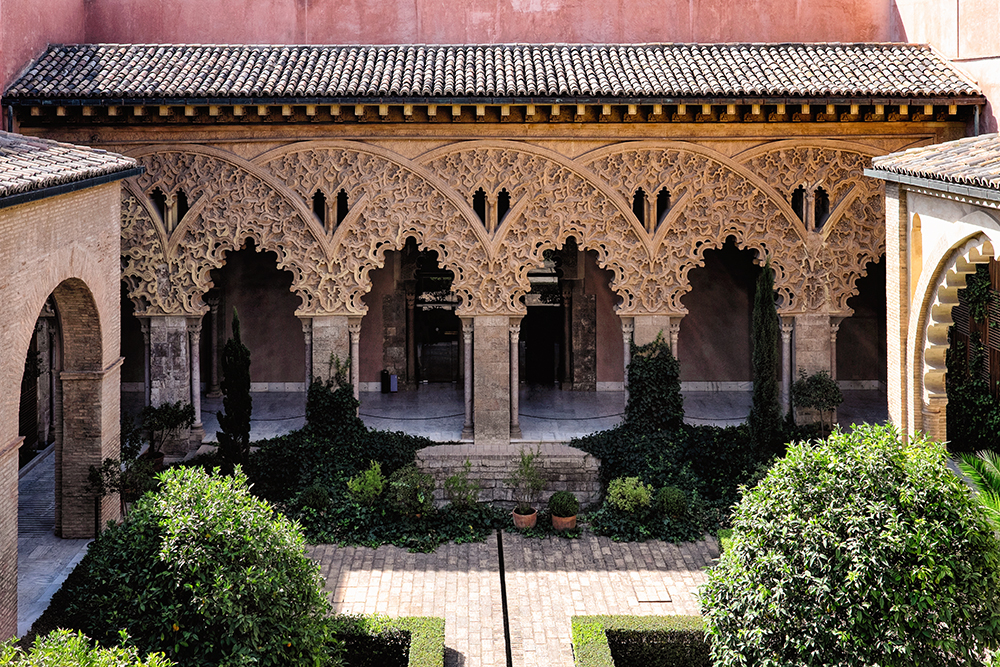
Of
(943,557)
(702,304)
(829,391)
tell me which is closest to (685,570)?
(829,391)

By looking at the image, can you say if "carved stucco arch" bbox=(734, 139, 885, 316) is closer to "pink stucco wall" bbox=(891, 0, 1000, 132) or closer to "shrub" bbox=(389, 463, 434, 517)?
"pink stucco wall" bbox=(891, 0, 1000, 132)

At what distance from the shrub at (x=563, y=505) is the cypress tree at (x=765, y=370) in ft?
10.7

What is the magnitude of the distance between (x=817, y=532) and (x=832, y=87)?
9991 mm

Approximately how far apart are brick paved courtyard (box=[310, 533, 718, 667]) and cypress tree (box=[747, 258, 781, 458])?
Answer: 2.32 metres

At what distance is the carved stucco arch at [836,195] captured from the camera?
18.7m

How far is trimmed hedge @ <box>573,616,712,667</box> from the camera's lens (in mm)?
12711

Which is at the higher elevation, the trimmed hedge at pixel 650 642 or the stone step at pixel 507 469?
the stone step at pixel 507 469

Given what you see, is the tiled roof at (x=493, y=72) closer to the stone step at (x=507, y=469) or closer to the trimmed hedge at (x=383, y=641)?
the stone step at (x=507, y=469)

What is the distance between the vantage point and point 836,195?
18844mm

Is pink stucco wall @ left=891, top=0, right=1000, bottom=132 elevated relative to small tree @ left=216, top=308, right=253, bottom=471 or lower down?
elevated

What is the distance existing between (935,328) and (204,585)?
986cm

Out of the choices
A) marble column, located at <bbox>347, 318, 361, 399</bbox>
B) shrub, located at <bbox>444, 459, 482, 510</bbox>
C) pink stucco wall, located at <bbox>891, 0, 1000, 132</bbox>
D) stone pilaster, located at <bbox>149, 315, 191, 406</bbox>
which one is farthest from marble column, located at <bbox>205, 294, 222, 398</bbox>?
pink stucco wall, located at <bbox>891, 0, 1000, 132</bbox>

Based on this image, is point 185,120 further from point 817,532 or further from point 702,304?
point 817,532

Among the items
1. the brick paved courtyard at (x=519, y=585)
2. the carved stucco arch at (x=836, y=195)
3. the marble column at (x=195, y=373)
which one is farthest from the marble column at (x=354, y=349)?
the carved stucco arch at (x=836, y=195)
